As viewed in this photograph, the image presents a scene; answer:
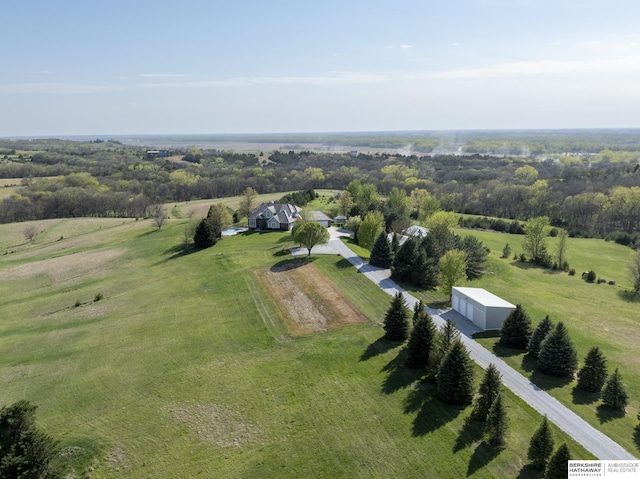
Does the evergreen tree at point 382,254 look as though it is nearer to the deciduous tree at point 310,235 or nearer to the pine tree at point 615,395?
the deciduous tree at point 310,235

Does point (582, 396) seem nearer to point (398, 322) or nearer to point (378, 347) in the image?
point (398, 322)

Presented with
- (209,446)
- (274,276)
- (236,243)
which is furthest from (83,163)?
(209,446)

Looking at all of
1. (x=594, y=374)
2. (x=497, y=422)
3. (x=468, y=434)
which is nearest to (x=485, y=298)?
(x=594, y=374)

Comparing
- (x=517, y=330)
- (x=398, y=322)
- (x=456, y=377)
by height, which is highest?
(x=456, y=377)

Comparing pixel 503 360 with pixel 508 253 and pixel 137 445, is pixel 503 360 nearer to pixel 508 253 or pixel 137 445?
pixel 137 445

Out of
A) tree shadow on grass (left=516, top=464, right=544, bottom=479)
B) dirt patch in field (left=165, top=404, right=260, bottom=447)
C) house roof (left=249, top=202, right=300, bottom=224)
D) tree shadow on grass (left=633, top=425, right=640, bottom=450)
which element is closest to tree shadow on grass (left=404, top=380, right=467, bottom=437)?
tree shadow on grass (left=516, top=464, right=544, bottom=479)

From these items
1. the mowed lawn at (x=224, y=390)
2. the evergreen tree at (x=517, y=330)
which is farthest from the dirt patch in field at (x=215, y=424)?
the evergreen tree at (x=517, y=330)

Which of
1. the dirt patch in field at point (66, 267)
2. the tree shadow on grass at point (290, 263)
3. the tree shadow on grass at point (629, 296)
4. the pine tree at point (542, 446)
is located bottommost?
the tree shadow on grass at point (629, 296)
